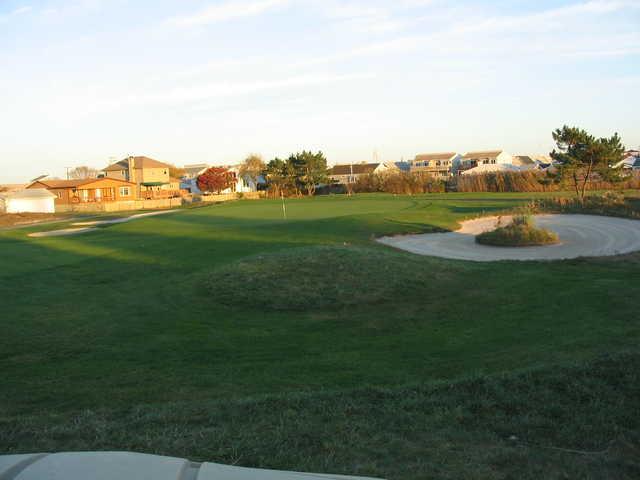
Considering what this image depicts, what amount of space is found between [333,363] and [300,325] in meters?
3.17

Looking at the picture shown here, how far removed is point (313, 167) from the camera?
249 feet

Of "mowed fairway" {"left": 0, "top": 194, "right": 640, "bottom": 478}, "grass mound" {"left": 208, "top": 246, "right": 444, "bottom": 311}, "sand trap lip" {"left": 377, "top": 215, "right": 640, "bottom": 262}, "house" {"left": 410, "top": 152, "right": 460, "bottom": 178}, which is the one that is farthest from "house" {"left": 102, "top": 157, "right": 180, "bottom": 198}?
"grass mound" {"left": 208, "top": 246, "right": 444, "bottom": 311}

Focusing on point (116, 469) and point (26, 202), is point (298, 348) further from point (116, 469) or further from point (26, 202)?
point (26, 202)

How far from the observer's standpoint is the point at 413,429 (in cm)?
502

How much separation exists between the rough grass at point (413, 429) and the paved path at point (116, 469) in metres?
1.80

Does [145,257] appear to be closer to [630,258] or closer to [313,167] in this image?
[630,258]

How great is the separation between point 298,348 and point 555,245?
599 inches

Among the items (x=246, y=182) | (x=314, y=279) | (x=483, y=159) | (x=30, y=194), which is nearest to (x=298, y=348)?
(x=314, y=279)

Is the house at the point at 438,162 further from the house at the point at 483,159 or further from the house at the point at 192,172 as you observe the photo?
the house at the point at 192,172

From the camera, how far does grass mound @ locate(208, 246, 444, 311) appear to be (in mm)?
13945

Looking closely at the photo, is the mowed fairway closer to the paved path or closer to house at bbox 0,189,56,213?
the paved path

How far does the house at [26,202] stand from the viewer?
65.6 meters

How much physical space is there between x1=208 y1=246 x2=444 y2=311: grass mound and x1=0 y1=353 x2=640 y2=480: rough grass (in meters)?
7.65

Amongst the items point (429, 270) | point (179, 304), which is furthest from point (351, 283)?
point (179, 304)
